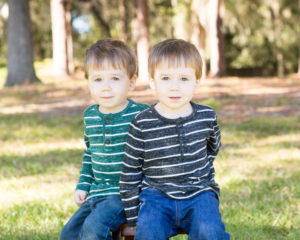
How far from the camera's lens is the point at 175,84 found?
2.31 meters

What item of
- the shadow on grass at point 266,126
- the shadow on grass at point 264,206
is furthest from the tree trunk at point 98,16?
the shadow on grass at point 264,206

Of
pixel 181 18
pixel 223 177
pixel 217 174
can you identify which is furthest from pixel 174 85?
pixel 181 18

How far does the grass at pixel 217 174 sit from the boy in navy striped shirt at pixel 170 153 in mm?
1127

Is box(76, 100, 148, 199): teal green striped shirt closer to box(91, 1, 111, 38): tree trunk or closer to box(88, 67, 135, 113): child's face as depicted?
box(88, 67, 135, 113): child's face

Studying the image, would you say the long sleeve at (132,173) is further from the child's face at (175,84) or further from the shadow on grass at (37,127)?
the shadow on grass at (37,127)

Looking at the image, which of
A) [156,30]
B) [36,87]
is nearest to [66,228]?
[36,87]

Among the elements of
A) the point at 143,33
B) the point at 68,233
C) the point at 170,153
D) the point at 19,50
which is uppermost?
the point at 143,33

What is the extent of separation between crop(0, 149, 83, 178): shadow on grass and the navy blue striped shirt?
122 inches

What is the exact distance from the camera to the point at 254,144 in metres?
6.28

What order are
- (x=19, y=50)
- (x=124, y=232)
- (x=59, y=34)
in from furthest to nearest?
(x=59, y=34) → (x=19, y=50) → (x=124, y=232)

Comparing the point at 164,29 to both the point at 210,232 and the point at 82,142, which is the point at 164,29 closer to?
the point at 82,142

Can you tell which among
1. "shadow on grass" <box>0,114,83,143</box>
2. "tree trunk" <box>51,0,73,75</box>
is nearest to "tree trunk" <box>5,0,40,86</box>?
"tree trunk" <box>51,0,73,75</box>

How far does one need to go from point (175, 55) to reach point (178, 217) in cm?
86

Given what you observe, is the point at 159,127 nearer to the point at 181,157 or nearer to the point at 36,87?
the point at 181,157
